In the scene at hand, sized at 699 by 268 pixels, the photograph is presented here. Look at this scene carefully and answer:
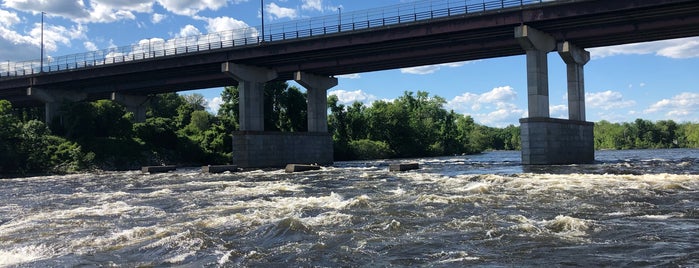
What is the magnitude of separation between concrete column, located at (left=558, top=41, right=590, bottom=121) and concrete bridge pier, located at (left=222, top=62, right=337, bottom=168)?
32.0m

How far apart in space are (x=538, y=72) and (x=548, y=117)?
16.0 feet

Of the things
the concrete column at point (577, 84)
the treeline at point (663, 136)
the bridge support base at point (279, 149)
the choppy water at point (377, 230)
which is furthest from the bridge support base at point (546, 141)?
the treeline at point (663, 136)

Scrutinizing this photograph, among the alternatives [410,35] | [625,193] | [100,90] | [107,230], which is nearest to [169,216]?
[107,230]

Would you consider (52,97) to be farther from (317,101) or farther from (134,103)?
(317,101)

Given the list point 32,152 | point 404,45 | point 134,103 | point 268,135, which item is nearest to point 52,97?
point 134,103

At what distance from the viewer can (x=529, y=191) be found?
24.4m

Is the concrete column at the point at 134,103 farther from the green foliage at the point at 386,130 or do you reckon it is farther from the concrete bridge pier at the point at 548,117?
the concrete bridge pier at the point at 548,117

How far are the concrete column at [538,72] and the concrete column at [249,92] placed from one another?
33.1m

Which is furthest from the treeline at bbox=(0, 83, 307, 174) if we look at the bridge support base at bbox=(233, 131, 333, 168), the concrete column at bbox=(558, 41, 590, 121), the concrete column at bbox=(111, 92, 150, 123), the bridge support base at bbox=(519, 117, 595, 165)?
the concrete column at bbox=(558, 41, 590, 121)

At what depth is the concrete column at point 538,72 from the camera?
52875 mm

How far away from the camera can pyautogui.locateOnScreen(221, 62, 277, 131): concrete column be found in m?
68.0

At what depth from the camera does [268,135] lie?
67750 millimetres

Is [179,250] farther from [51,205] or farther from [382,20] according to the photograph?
[382,20]

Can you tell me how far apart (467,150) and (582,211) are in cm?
14196
